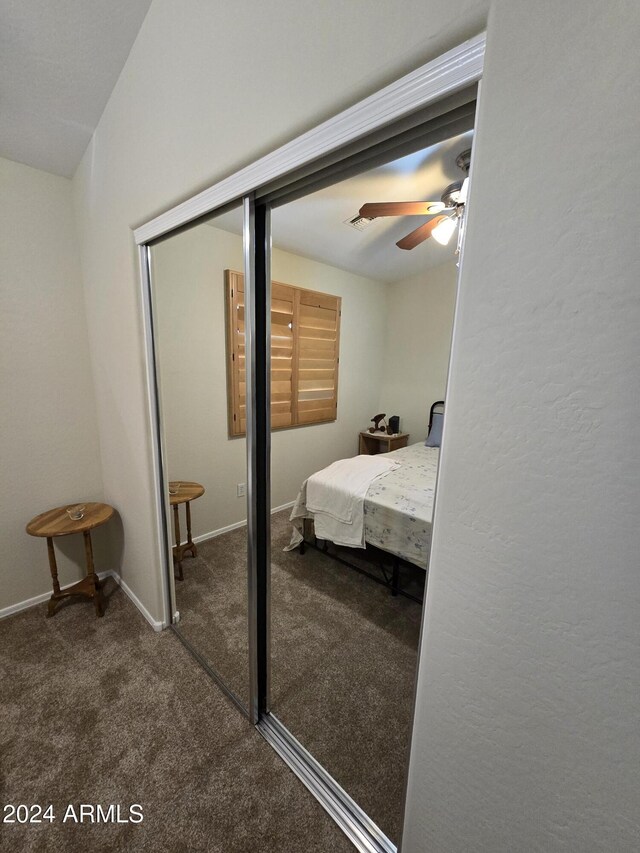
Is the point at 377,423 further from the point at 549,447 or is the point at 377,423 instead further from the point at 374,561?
the point at 549,447

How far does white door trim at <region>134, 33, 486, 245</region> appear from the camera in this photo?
55 cm

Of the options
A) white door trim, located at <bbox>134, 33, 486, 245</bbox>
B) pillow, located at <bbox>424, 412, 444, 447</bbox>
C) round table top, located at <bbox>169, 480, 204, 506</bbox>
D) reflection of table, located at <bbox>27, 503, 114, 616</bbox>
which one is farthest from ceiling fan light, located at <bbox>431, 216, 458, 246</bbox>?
reflection of table, located at <bbox>27, 503, 114, 616</bbox>

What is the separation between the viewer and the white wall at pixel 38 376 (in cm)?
171

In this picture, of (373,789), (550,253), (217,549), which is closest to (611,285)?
(550,253)

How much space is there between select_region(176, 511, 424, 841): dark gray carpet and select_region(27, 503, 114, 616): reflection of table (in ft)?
1.66

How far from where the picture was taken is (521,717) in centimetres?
59

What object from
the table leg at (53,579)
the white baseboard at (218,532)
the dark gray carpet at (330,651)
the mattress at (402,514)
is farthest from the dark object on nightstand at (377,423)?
the table leg at (53,579)

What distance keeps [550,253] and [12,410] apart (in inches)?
95.1

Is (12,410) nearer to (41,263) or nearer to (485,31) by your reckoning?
(41,263)

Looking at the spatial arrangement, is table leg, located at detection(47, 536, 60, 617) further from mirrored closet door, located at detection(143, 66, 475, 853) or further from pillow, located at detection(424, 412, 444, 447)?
pillow, located at detection(424, 412, 444, 447)

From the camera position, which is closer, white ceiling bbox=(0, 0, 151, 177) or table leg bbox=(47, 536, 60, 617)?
white ceiling bbox=(0, 0, 151, 177)

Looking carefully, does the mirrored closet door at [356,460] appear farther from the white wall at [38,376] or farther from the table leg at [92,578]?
the white wall at [38,376]

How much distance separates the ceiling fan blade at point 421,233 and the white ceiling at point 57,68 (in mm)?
1339

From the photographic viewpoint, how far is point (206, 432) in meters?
2.11
